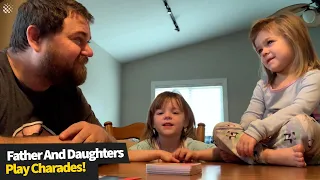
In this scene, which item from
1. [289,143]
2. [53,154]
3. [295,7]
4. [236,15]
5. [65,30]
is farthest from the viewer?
[236,15]

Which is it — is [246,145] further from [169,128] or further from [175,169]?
[169,128]

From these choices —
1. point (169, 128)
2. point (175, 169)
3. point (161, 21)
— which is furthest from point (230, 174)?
point (161, 21)

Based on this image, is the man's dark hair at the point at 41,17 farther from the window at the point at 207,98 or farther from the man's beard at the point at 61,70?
the window at the point at 207,98

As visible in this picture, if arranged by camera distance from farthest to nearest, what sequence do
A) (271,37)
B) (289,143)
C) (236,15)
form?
(236,15), (271,37), (289,143)

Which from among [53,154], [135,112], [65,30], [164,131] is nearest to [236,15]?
[135,112]

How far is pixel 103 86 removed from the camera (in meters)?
5.25

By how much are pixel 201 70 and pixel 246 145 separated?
4.99 meters

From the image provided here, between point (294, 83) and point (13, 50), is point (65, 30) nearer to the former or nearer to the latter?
point (13, 50)

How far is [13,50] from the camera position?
3.64ft

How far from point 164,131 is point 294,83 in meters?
0.63

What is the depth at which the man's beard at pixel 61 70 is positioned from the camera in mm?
1081

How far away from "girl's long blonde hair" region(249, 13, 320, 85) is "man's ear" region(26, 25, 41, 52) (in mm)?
792

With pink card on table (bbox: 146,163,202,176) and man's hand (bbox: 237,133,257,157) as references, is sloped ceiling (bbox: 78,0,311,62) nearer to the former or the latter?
man's hand (bbox: 237,133,257,157)

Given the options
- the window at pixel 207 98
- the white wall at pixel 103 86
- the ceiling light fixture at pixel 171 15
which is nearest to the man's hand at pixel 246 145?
the ceiling light fixture at pixel 171 15
